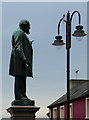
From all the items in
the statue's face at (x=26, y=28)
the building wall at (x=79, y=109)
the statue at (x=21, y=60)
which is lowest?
the building wall at (x=79, y=109)

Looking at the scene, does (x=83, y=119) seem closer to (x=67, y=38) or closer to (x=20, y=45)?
(x=67, y=38)

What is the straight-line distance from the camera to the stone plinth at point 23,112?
11.4 metres

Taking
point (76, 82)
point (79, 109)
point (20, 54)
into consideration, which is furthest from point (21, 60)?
point (76, 82)

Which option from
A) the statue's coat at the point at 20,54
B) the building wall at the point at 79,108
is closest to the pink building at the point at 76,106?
the building wall at the point at 79,108

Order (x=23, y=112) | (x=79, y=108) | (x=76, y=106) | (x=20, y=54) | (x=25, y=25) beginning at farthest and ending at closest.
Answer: (x=76, y=106)
(x=79, y=108)
(x=25, y=25)
(x=20, y=54)
(x=23, y=112)

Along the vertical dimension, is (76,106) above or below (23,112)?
below

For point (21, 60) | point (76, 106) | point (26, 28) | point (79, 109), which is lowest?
point (79, 109)

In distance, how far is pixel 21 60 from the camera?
38.3ft

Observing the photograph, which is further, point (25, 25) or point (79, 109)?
point (79, 109)

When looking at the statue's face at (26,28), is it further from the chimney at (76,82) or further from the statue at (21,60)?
the chimney at (76,82)

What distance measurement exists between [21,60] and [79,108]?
24708 millimetres

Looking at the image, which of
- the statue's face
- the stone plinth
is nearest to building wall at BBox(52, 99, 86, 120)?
the statue's face

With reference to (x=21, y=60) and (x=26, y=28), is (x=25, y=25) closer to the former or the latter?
(x=26, y=28)

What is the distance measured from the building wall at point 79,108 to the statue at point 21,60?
896 inches
